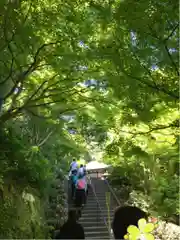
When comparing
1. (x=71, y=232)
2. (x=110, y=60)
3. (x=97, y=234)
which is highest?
(x=110, y=60)

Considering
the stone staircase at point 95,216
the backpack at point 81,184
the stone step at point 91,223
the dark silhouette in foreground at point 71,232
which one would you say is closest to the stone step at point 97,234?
the stone staircase at point 95,216

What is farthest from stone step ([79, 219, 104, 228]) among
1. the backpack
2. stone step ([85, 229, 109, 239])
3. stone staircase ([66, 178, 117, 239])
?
the backpack

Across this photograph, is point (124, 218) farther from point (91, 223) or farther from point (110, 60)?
point (91, 223)

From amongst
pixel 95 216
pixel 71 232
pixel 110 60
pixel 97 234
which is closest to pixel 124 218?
pixel 71 232

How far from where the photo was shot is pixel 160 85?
7.52 feet

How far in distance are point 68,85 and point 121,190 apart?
8.07 meters

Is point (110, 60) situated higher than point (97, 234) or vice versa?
point (110, 60)

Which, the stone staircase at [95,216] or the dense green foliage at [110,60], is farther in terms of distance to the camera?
the stone staircase at [95,216]

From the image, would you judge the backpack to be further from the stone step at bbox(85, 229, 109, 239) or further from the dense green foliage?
the dense green foliage

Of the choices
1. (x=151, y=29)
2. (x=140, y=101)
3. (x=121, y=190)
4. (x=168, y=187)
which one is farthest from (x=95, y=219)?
(x=151, y=29)

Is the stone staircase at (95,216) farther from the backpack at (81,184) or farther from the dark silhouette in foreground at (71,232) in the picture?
the dark silhouette in foreground at (71,232)

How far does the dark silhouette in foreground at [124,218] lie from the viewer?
7.17ft

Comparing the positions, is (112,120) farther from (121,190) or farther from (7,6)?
(121,190)

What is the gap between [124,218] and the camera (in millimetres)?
2207
